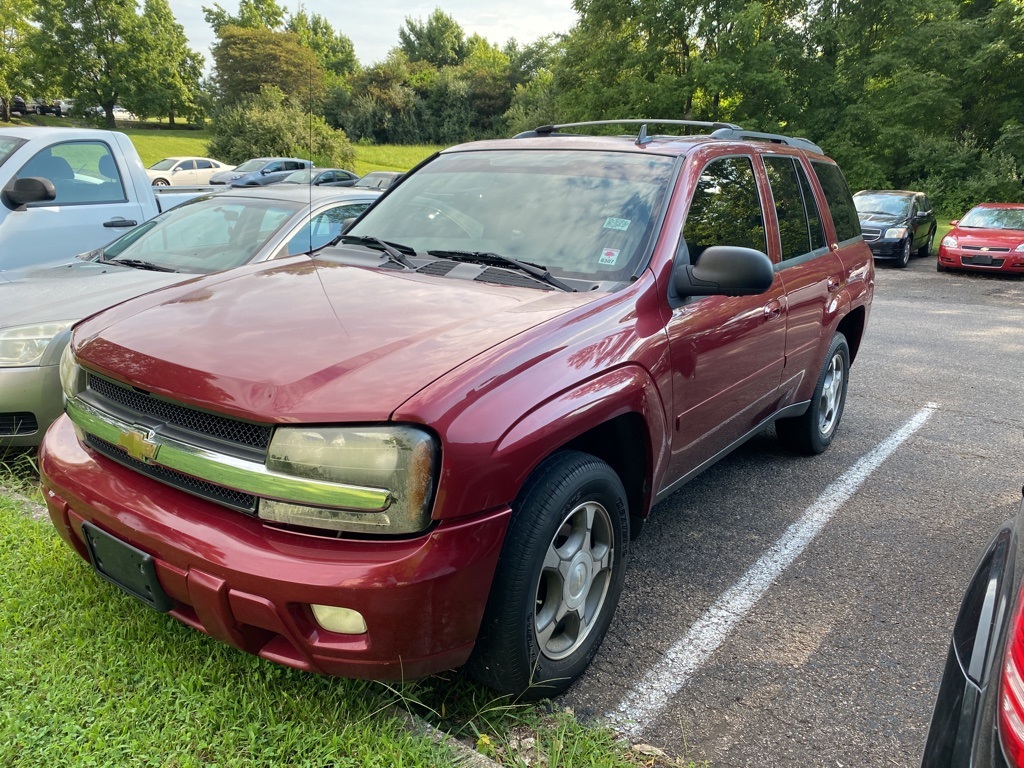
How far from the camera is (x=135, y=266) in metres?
4.80

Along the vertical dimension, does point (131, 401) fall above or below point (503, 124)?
below

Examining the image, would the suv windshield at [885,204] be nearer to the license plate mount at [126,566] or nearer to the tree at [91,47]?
the license plate mount at [126,566]

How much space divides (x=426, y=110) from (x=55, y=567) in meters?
59.2

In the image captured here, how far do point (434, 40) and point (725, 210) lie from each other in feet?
318

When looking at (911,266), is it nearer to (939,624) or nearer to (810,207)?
(810,207)

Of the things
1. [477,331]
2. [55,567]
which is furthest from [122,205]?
[477,331]

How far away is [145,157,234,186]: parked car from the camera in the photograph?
88.7ft

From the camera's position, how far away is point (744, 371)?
3.39 meters

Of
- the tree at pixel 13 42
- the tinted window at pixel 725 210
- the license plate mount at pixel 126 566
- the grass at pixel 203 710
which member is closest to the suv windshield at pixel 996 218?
the tinted window at pixel 725 210

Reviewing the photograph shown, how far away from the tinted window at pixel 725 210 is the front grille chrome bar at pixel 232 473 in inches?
70.8

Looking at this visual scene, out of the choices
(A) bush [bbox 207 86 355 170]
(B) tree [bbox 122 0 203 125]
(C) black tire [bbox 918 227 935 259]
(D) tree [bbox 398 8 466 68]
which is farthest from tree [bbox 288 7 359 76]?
(C) black tire [bbox 918 227 935 259]

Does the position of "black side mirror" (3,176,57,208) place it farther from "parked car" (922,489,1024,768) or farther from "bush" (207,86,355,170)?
"bush" (207,86,355,170)

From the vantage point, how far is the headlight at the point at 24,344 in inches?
146

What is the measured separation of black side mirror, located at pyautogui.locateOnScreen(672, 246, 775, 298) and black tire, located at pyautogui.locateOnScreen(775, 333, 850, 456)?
77.1 inches
